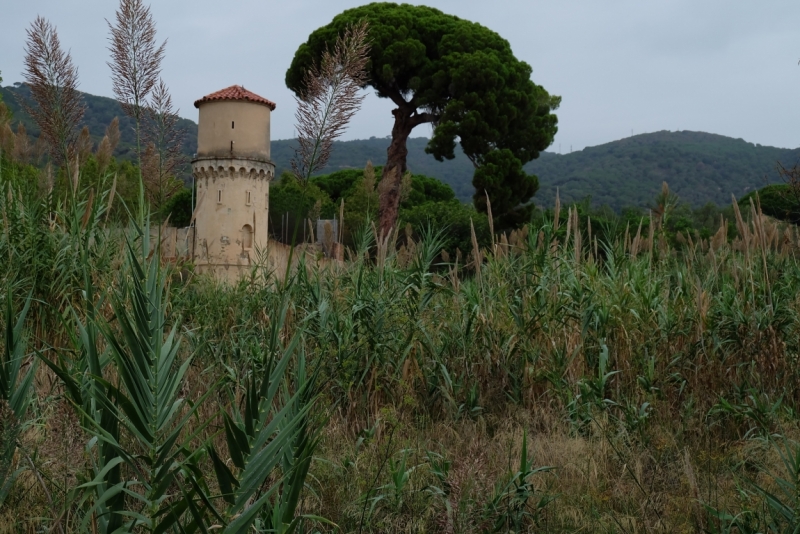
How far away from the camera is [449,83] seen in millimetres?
24797

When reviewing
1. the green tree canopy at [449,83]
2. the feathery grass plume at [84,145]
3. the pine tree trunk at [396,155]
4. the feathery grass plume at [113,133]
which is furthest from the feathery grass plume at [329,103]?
the green tree canopy at [449,83]

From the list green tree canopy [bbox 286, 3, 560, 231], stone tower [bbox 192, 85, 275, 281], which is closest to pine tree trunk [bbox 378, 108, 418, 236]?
green tree canopy [bbox 286, 3, 560, 231]

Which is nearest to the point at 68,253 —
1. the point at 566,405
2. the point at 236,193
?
the point at 566,405

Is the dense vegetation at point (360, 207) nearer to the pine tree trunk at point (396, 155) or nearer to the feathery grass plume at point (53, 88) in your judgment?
the pine tree trunk at point (396, 155)

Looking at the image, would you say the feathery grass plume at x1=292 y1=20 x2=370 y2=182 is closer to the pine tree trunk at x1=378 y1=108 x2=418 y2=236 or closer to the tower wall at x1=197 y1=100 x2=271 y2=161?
the tower wall at x1=197 y1=100 x2=271 y2=161

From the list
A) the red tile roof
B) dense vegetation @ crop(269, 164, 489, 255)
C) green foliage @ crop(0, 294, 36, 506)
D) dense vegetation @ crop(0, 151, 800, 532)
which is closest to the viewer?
green foliage @ crop(0, 294, 36, 506)

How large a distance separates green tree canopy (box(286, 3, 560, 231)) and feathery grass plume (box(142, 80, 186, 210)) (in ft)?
68.0

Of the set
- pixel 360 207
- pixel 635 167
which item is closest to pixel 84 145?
pixel 360 207

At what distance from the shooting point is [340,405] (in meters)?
3.76

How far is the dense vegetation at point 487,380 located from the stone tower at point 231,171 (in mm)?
13439

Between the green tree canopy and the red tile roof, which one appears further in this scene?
the green tree canopy

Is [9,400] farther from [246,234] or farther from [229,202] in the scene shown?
[229,202]

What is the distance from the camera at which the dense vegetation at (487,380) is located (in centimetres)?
250

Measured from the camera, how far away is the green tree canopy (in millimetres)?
24234
